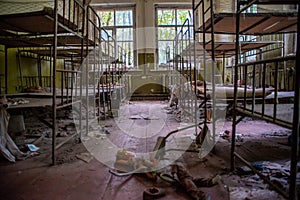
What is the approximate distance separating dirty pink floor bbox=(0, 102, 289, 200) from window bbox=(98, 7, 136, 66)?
21.3 feet

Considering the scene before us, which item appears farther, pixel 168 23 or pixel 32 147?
pixel 168 23

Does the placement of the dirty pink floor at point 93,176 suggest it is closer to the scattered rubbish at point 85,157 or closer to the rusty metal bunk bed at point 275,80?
the scattered rubbish at point 85,157

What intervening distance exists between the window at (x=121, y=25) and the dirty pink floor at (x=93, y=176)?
650cm

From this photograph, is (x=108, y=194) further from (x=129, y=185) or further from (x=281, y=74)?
(x=281, y=74)

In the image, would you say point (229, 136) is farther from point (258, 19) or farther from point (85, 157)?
point (85, 157)

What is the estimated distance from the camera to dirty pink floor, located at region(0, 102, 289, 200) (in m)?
1.63

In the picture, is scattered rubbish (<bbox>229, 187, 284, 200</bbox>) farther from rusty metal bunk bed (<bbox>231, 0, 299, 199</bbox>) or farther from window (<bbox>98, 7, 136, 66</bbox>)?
window (<bbox>98, 7, 136, 66</bbox>)

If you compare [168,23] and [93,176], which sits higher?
[168,23]

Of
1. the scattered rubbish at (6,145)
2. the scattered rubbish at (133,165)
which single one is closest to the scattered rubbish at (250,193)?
the scattered rubbish at (133,165)

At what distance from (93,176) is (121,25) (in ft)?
25.0

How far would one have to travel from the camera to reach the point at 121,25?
8.89m

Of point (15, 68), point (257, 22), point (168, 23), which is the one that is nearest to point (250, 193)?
point (257, 22)

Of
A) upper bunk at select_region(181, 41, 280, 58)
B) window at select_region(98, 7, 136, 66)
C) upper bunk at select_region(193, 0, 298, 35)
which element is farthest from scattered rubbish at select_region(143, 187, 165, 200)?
window at select_region(98, 7, 136, 66)

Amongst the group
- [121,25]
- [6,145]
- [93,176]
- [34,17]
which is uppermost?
[121,25]
